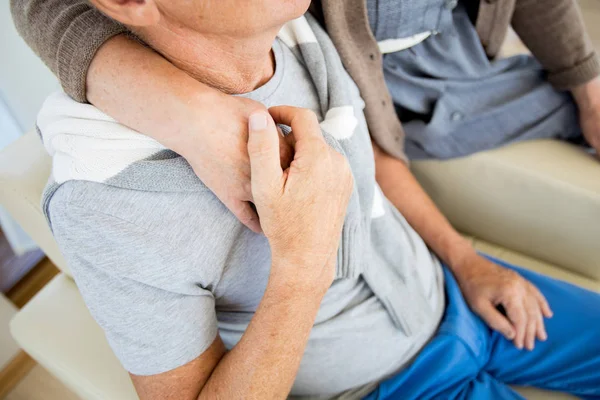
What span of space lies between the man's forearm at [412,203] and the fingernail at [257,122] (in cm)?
53

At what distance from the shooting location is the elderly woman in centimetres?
52

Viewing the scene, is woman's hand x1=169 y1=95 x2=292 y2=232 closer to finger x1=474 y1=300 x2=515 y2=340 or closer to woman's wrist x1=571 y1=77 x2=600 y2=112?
finger x1=474 y1=300 x2=515 y2=340

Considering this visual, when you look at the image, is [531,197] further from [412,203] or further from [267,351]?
[267,351]

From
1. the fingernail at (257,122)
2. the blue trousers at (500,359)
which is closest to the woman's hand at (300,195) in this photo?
the fingernail at (257,122)

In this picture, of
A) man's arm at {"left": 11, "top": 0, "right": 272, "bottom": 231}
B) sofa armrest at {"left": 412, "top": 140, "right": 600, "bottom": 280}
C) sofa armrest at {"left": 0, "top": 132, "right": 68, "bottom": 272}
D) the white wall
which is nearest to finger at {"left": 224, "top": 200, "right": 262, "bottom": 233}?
man's arm at {"left": 11, "top": 0, "right": 272, "bottom": 231}

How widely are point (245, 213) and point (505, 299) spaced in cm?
58

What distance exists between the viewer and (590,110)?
39.8 inches

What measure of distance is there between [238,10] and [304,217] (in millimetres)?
259

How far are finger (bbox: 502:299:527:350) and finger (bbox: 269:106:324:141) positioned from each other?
547 mm

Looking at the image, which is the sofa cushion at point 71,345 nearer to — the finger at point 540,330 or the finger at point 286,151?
the finger at point 540,330

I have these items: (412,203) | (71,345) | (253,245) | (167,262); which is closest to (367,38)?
(412,203)

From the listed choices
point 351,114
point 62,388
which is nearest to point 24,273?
point 62,388

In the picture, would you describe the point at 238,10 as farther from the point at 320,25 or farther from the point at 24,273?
the point at 24,273

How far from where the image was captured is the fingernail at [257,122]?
0.50 meters
